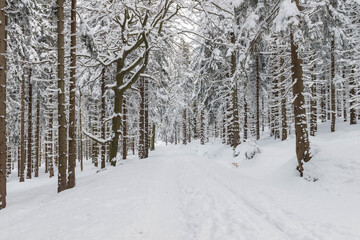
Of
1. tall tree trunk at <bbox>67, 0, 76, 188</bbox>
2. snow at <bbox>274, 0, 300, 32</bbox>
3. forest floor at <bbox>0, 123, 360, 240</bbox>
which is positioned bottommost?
forest floor at <bbox>0, 123, 360, 240</bbox>

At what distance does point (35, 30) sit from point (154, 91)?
34.8 feet

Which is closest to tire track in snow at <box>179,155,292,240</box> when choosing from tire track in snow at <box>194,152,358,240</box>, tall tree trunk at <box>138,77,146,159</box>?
tire track in snow at <box>194,152,358,240</box>

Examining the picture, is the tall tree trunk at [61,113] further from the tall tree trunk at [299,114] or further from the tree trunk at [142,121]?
the tree trunk at [142,121]

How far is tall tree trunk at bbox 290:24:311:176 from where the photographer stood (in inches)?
339

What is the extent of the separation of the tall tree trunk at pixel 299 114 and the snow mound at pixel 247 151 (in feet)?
18.5

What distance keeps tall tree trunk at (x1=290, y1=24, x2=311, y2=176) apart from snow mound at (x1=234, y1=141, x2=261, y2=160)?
222 inches

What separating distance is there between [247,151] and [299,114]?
6.38 meters

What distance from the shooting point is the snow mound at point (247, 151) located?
14430 mm

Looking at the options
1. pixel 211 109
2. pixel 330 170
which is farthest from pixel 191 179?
pixel 211 109

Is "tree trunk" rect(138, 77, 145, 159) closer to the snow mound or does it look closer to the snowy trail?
the snow mound

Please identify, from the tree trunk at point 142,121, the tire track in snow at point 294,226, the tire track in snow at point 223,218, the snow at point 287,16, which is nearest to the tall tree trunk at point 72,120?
the tire track in snow at point 223,218

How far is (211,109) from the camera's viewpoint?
2525 cm

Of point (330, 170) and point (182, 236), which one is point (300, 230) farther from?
point (330, 170)

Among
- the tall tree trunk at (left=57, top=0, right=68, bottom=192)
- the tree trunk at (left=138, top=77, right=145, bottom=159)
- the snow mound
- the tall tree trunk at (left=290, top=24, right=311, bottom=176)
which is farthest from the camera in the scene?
the tree trunk at (left=138, top=77, right=145, bottom=159)
